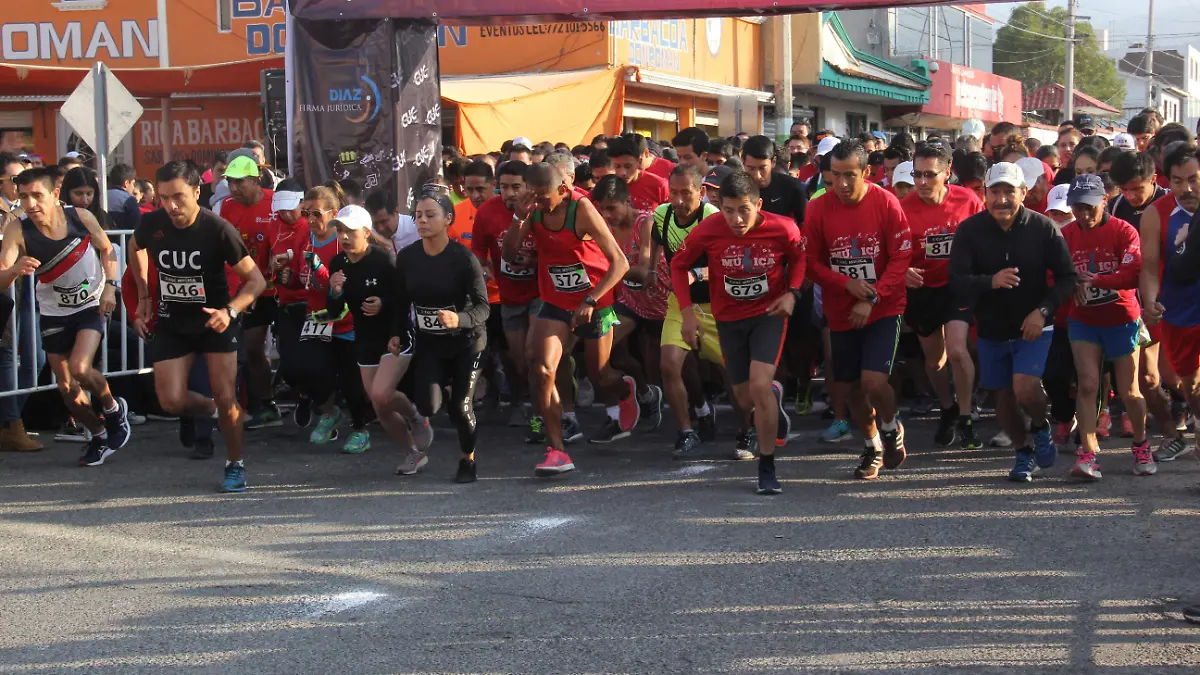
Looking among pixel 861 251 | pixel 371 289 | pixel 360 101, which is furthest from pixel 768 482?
pixel 360 101

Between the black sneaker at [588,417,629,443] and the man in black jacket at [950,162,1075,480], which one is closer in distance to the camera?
the man in black jacket at [950,162,1075,480]

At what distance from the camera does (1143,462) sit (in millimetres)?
8188

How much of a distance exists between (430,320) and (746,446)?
2303 mm

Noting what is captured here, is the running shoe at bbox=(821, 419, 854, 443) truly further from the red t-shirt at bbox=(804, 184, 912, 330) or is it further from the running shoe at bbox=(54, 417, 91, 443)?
the running shoe at bbox=(54, 417, 91, 443)

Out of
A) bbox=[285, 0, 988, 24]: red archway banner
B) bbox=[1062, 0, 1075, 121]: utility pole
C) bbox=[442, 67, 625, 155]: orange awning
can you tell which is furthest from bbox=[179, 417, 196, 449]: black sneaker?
bbox=[1062, 0, 1075, 121]: utility pole

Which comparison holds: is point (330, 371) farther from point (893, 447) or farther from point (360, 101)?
point (893, 447)

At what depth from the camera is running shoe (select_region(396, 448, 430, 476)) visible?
8633 mm

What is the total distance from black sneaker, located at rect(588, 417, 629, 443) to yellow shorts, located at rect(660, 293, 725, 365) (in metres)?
0.83

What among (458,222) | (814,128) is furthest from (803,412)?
(814,128)

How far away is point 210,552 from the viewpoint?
265 inches

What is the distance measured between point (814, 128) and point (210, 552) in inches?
1168

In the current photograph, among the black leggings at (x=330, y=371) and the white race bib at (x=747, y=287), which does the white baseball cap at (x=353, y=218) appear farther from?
the white race bib at (x=747, y=287)

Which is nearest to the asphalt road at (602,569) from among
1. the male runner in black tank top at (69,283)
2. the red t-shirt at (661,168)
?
the male runner in black tank top at (69,283)

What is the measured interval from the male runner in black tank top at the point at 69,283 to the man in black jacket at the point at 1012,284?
215 inches
